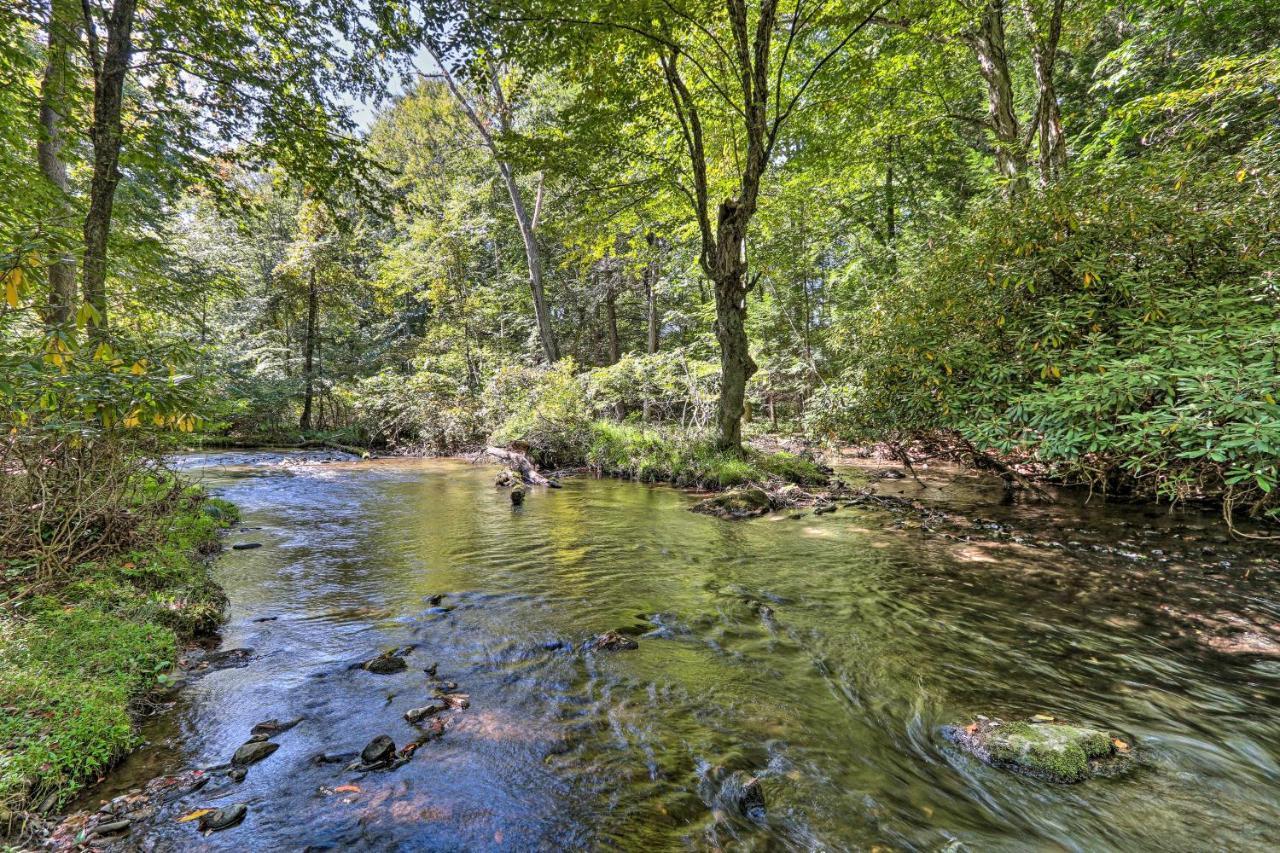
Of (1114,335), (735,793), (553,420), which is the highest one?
(1114,335)

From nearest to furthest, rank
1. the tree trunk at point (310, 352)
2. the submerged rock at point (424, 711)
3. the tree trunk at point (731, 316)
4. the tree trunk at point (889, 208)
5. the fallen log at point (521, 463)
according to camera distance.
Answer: the submerged rock at point (424, 711)
the tree trunk at point (731, 316)
the fallen log at point (521, 463)
the tree trunk at point (889, 208)
the tree trunk at point (310, 352)

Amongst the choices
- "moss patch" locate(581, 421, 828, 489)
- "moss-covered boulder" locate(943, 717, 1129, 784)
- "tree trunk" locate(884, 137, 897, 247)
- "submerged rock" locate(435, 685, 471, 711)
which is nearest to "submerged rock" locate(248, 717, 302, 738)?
"submerged rock" locate(435, 685, 471, 711)

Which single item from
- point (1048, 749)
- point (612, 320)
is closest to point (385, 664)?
point (1048, 749)

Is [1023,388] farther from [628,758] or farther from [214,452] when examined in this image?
[214,452]

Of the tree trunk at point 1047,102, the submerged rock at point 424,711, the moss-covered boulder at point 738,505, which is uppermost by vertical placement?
the tree trunk at point 1047,102

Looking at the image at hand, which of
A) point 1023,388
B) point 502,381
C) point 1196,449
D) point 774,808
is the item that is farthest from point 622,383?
point 774,808

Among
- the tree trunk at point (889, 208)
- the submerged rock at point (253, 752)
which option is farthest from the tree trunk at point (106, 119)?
the tree trunk at point (889, 208)

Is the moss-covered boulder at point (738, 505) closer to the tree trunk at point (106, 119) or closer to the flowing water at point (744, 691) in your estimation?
the flowing water at point (744, 691)

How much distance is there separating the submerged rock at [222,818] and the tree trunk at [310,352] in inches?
943

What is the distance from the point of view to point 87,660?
3.01m

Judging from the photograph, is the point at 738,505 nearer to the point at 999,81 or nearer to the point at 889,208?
the point at 999,81

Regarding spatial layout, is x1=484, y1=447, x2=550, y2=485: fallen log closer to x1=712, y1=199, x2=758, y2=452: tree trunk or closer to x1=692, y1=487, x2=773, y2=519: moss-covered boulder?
x1=712, y1=199, x2=758, y2=452: tree trunk

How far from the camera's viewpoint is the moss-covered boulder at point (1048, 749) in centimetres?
270

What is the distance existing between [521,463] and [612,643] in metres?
10.4
